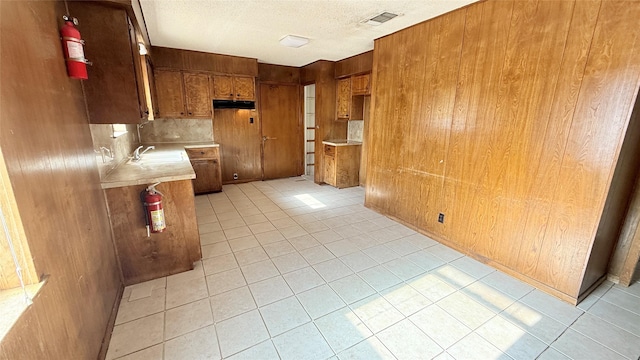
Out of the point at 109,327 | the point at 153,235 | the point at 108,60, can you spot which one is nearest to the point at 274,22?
the point at 108,60

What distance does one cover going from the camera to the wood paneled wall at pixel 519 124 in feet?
6.06

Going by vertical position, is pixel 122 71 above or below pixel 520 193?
above

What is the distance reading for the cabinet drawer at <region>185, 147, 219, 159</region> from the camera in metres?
4.56

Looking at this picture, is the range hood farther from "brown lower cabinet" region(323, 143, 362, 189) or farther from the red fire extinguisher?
the red fire extinguisher

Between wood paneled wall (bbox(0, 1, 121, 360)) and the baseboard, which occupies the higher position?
wood paneled wall (bbox(0, 1, 121, 360))

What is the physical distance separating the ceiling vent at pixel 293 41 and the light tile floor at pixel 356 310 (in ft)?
8.65

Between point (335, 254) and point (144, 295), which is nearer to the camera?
point (144, 295)

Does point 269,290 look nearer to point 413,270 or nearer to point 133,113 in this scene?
point 413,270

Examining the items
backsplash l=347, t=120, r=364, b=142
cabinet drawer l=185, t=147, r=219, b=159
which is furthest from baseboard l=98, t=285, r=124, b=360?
backsplash l=347, t=120, r=364, b=142

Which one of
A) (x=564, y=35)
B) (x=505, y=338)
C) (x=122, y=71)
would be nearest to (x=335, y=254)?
(x=505, y=338)

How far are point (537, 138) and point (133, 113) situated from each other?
327cm

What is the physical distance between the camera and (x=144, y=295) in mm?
A: 2166

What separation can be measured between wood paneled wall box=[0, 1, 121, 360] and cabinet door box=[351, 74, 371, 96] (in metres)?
3.89

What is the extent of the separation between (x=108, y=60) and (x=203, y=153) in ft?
9.10
